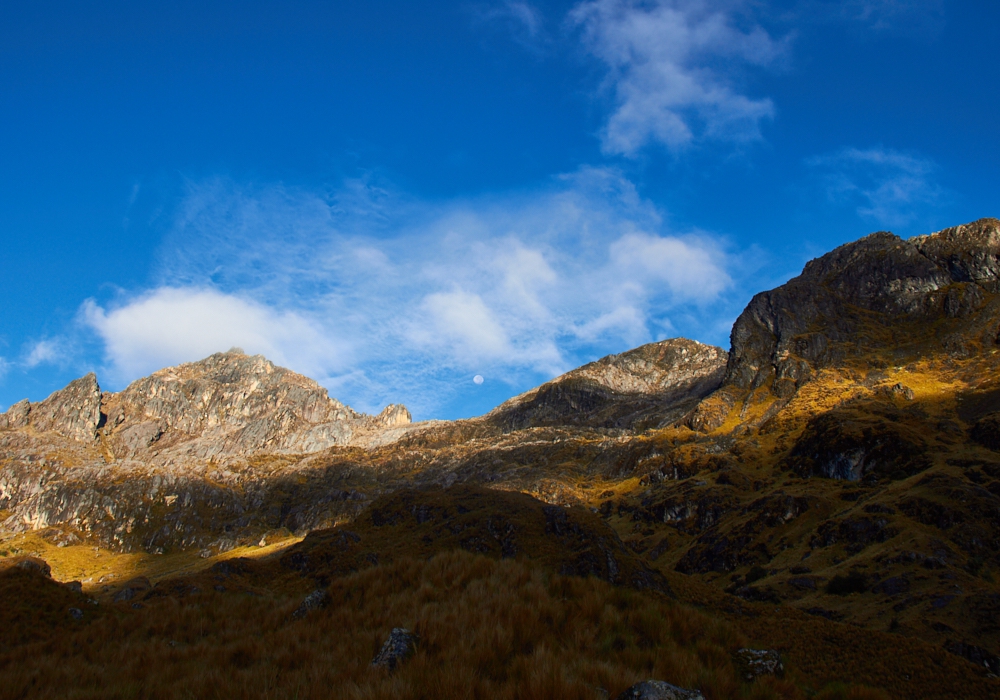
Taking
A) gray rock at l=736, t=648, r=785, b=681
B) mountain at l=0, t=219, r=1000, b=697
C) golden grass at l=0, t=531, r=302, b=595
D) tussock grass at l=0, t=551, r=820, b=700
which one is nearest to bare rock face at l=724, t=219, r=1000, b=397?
mountain at l=0, t=219, r=1000, b=697

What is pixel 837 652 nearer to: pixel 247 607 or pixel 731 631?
pixel 731 631

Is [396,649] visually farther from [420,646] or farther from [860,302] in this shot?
[860,302]

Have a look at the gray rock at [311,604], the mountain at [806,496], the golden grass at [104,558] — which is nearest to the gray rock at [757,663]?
the mountain at [806,496]

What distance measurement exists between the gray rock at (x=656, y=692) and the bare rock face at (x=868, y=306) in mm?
170706

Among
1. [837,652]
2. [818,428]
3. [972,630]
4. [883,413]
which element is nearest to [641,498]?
[818,428]

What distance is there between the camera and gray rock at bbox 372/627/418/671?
22.4 ft

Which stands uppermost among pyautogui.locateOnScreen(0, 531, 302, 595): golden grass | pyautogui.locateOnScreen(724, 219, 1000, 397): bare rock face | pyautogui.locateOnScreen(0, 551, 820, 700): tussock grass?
pyautogui.locateOnScreen(724, 219, 1000, 397): bare rock face

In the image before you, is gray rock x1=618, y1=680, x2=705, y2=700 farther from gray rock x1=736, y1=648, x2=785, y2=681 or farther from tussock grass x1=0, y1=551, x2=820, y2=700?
gray rock x1=736, y1=648, x2=785, y2=681

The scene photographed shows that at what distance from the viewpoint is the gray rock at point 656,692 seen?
580cm

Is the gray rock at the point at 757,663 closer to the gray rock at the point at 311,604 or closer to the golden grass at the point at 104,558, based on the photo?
the gray rock at the point at 311,604

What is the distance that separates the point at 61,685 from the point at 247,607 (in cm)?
498

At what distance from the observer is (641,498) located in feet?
385

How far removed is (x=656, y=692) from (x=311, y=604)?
7.81 metres

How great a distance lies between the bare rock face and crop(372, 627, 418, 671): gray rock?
6745 inches
